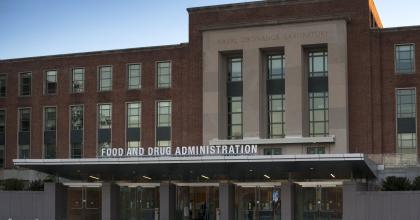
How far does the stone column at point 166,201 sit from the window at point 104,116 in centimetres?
1477

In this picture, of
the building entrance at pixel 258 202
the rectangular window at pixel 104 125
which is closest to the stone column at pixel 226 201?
the building entrance at pixel 258 202

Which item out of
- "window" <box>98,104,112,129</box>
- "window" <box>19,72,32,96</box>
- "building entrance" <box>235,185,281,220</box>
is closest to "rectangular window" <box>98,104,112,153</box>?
"window" <box>98,104,112,129</box>

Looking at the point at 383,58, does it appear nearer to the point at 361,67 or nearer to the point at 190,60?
the point at 361,67

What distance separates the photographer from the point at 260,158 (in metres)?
51.9

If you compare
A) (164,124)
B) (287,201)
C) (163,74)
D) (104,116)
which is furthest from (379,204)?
(104,116)

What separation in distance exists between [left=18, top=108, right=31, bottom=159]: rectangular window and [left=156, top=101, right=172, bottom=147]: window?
14.9 m

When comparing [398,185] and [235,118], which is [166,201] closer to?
[235,118]

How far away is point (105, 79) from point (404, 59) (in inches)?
1150

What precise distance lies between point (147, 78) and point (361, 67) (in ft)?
68.4

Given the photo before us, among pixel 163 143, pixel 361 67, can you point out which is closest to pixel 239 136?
pixel 163 143

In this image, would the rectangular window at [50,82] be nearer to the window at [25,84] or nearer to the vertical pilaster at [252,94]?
the window at [25,84]

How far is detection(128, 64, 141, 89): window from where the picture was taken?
74.6 meters

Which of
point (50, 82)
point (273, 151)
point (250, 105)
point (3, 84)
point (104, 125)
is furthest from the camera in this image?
point (3, 84)

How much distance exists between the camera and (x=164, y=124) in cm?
7300
